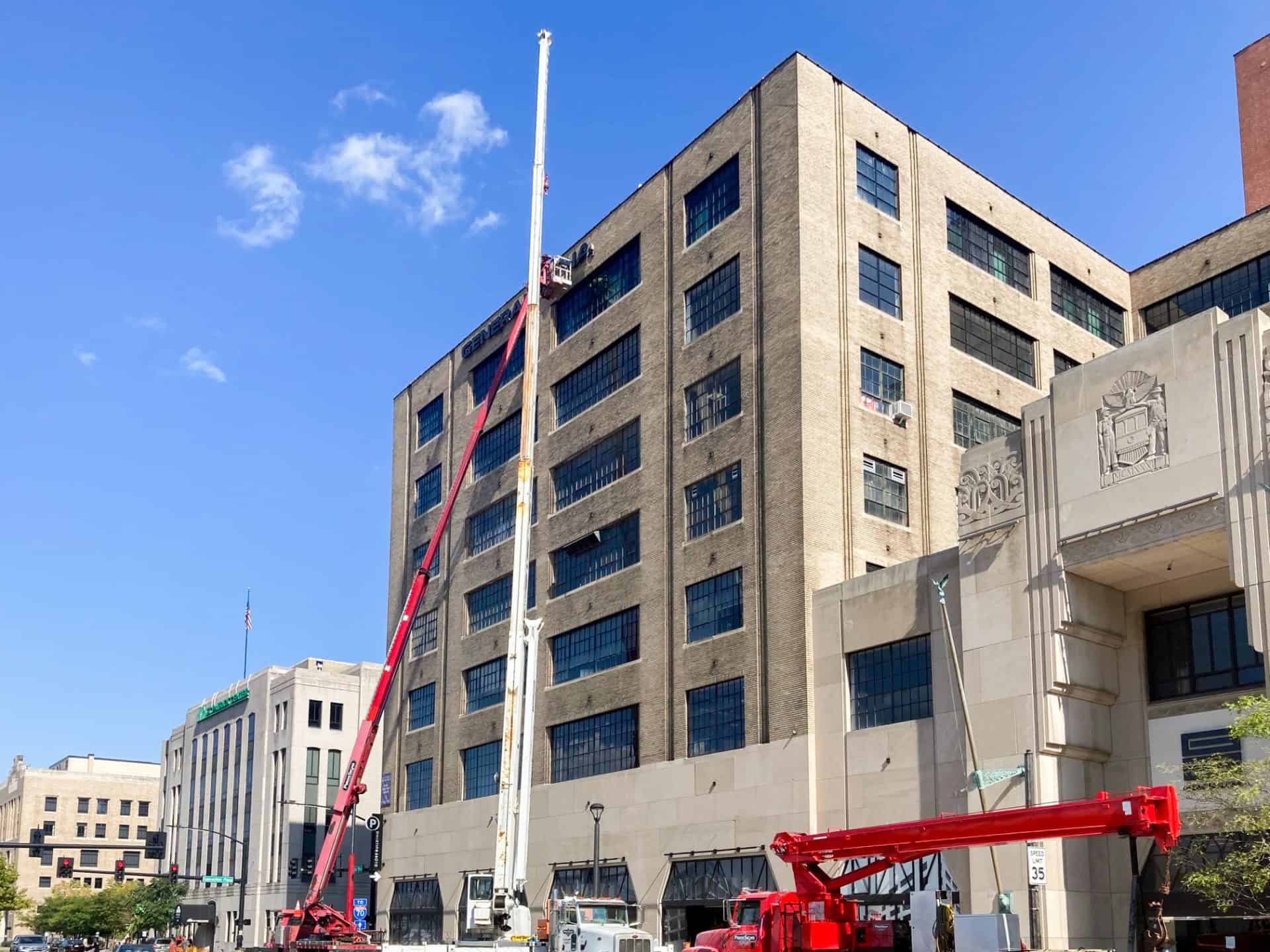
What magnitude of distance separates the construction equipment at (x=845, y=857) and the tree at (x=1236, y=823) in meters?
2.59

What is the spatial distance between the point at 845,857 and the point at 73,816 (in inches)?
6280

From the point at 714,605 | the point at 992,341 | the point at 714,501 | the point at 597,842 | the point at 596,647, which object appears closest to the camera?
the point at 597,842

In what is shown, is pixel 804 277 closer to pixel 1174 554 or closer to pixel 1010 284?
pixel 1010 284

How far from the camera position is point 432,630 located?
238ft

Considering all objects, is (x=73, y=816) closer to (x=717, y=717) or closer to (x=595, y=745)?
(x=595, y=745)

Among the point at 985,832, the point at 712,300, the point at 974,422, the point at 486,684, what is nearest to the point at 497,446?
the point at 486,684

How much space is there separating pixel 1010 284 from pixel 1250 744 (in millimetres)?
27401

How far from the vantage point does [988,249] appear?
56000mm

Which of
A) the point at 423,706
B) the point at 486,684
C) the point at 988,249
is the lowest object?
the point at 423,706

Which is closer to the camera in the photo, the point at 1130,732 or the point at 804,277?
the point at 1130,732

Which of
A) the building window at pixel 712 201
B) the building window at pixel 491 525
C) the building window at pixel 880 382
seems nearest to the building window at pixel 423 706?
the building window at pixel 491 525

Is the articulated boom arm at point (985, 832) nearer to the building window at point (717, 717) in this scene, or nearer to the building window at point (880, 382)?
the building window at point (717, 717)

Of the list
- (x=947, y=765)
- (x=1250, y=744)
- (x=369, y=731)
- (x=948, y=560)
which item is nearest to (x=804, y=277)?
(x=948, y=560)

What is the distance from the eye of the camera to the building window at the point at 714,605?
161ft
